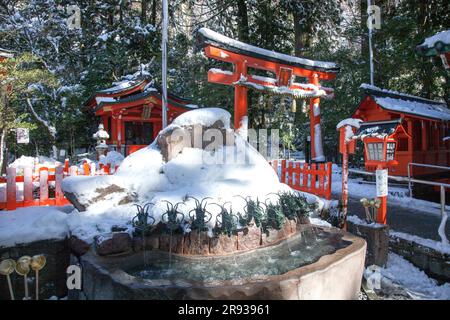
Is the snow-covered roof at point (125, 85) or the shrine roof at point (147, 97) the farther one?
the snow-covered roof at point (125, 85)

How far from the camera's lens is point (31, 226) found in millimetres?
3725

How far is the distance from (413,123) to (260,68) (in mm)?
6032

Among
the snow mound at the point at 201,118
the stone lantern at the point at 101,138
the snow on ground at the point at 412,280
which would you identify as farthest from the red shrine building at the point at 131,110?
the snow on ground at the point at 412,280

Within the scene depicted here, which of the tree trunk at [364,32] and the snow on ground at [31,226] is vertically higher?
the tree trunk at [364,32]

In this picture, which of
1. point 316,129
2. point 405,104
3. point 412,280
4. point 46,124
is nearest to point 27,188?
point 412,280

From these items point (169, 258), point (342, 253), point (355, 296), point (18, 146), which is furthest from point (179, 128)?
point (18, 146)

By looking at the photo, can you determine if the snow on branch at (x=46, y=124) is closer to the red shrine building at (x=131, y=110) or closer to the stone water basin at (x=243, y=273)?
the red shrine building at (x=131, y=110)

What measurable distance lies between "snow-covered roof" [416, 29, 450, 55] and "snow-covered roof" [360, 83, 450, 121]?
20.7 ft

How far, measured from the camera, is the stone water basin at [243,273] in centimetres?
257

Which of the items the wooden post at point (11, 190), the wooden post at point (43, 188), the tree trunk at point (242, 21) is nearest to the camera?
the wooden post at point (11, 190)

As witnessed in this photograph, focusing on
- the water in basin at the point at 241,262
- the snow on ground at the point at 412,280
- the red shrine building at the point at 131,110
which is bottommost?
the snow on ground at the point at 412,280

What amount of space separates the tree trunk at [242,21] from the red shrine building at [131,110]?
4.56m

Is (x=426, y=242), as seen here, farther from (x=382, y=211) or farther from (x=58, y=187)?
(x=58, y=187)

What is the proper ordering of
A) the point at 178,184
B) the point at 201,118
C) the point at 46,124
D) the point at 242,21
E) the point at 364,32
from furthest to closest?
the point at 242,21
the point at 46,124
the point at 364,32
the point at 201,118
the point at 178,184
